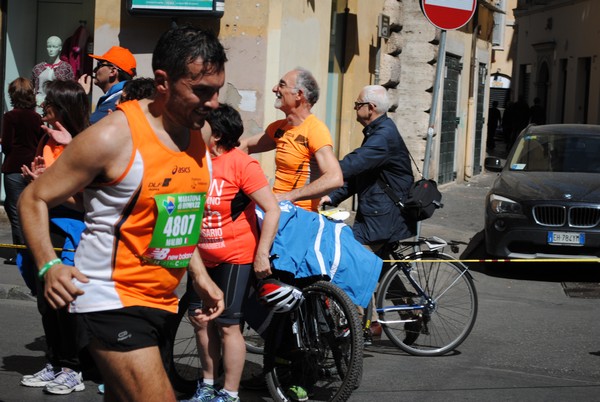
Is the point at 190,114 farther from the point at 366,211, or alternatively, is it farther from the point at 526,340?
the point at 526,340

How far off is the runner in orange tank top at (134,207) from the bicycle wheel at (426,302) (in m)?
3.81

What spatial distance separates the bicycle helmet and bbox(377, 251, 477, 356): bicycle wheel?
5.86 ft

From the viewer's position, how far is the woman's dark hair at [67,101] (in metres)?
6.49

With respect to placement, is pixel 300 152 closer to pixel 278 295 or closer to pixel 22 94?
pixel 278 295

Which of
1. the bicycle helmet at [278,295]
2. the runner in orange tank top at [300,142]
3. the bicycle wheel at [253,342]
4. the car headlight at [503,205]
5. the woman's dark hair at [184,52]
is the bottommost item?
the bicycle wheel at [253,342]

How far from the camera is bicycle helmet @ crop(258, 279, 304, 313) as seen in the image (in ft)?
19.1

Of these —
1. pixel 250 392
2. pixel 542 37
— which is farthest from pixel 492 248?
pixel 542 37

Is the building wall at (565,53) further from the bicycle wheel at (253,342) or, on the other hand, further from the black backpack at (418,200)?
the bicycle wheel at (253,342)

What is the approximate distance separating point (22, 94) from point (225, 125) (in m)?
4.62

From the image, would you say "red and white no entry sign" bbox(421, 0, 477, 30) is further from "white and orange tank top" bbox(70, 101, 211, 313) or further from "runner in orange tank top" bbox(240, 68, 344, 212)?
"white and orange tank top" bbox(70, 101, 211, 313)

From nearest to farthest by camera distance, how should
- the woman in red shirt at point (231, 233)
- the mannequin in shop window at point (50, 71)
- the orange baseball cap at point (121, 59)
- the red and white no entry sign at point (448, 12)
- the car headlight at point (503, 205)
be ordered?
the woman in red shirt at point (231, 233), the orange baseball cap at point (121, 59), the red and white no entry sign at point (448, 12), the car headlight at point (503, 205), the mannequin in shop window at point (50, 71)

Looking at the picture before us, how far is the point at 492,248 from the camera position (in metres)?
11.8

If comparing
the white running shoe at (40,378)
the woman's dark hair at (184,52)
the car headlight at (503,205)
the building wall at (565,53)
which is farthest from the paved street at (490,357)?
the building wall at (565,53)

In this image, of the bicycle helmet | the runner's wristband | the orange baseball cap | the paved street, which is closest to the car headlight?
the paved street
